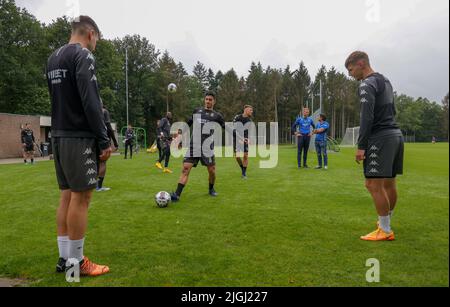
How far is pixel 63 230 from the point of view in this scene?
→ 342 centimetres

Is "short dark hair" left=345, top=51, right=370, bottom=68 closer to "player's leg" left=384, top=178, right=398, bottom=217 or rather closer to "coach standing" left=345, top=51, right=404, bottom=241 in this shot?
"coach standing" left=345, top=51, right=404, bottom=241

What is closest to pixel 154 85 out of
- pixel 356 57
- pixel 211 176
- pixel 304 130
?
pixel 304 130

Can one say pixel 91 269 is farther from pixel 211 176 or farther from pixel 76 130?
pixel 211 176

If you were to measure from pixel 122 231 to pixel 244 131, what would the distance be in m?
6.92

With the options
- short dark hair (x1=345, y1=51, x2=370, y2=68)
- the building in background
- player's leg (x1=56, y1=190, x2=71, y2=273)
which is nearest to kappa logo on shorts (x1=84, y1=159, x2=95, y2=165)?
player's leg (x1=56, y1=190, x2=71, y2=273)

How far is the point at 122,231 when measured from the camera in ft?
15.6

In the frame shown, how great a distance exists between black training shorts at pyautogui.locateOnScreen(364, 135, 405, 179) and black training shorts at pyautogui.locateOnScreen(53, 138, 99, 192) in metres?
3.07

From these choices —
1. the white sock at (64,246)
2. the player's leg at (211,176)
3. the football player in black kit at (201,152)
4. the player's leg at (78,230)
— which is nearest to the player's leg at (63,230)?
the white sock at (64,246)

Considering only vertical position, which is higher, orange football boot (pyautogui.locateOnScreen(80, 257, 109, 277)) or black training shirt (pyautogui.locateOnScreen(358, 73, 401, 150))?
black training shirt (pyautogui.locateOnScreen(358, 73, 401, 150))

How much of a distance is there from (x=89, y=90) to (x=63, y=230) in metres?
1.41

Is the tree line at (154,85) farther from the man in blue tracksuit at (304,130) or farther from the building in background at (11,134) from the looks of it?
the man in blue tracksuit at (304,130)

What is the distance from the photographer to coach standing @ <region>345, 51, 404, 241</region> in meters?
4.03

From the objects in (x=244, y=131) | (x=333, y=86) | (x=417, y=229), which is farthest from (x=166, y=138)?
(x=333, y=86)
